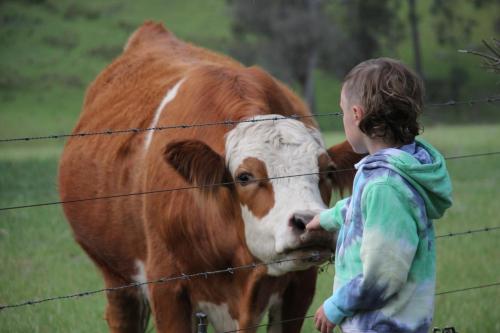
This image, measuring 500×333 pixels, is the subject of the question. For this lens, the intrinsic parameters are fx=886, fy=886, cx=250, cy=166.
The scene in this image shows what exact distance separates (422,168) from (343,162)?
6.10 ft

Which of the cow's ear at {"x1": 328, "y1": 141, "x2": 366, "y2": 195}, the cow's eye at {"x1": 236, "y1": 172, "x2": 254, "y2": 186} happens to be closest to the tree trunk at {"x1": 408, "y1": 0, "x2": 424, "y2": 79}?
the cow's ear at {"x1": 328, "y1": 141, "x2": 366, "y2": 195}

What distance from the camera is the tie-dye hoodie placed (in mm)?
3080

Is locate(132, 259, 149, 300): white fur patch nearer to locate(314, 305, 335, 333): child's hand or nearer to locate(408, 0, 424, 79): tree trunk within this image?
locate(314, 305, 335, 333): child's hand

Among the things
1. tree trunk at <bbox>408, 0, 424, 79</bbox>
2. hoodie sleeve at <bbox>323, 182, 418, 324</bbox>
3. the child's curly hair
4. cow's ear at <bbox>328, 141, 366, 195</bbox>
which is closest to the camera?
hoodie sleeve at <bbox>323, 182, 418, 324</bbox>

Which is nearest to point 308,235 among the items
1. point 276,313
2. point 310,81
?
point 276,313

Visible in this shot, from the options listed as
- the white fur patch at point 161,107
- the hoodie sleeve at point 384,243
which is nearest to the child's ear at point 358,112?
the hoodie sleeve at point 384,243

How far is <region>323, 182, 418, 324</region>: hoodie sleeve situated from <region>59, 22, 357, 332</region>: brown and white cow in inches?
41.7

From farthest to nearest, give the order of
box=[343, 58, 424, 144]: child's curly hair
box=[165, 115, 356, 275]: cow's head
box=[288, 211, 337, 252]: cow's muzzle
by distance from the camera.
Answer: box=[165, 115, 356, 275]: cow's head < box=[288, 211, 337, 252]: cow's muzzle < box=[343, 58, 424, 144]: child's curly hair

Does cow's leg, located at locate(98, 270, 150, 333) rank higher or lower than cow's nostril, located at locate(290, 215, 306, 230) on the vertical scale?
lower

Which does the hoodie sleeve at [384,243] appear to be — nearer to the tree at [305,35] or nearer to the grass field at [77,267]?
the grass field at [77,267]

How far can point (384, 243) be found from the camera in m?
3.07

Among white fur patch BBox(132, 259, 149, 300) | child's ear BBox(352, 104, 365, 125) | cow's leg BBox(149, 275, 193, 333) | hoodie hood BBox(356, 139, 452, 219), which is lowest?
white fur patch BBox(132, 259, 149, 300)

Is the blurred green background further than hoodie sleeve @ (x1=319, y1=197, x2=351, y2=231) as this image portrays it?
Yes

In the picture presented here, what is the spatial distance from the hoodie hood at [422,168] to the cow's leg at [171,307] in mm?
2166
